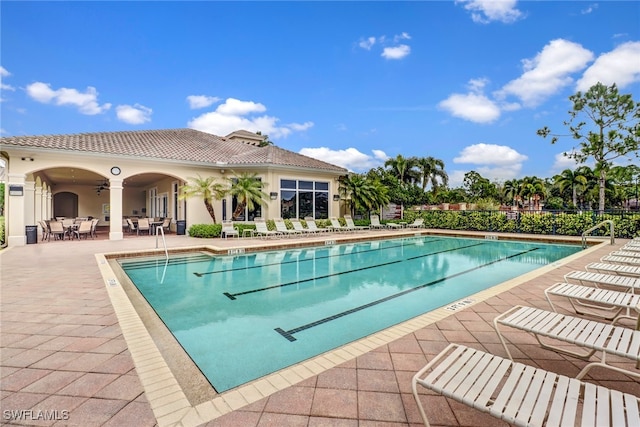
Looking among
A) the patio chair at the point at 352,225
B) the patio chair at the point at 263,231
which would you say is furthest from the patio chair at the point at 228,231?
the patio chair at the point at 352,225

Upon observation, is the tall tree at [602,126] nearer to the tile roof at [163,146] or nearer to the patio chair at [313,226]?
the patio chair at [313,226]

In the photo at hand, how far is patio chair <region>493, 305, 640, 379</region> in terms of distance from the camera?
2113mm

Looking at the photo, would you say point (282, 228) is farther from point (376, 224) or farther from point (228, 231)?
A: point (376, 224)

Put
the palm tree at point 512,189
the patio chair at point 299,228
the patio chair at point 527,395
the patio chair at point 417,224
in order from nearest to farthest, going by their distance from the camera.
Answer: the patio chair at point 527,395, the patio chair at point 299,228, the patio chair at point 417,224, the palm tree at point 512,189

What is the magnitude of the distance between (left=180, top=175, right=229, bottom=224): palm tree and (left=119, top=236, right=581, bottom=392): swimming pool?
450 cm

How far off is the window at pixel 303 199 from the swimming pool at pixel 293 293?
16.4 feet

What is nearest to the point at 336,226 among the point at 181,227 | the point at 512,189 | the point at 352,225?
the point at 352,225

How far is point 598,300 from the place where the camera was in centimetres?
338

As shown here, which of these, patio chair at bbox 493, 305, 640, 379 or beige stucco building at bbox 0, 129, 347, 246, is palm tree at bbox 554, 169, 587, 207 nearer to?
beige stucco building at bbox 0, 129, 347, 246

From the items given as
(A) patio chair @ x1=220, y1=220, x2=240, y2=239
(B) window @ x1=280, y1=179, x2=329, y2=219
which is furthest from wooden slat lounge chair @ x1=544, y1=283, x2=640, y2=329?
(B) window @ x1=280, y1=179, x2=329, y2=219

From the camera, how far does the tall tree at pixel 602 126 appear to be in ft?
63.8

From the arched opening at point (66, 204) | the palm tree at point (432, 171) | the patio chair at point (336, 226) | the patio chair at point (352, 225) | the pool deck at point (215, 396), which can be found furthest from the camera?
the palm tree at point (432, 171)

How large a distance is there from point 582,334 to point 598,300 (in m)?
1.41

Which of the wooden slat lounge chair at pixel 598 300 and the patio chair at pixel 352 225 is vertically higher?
the patio chair at pixel 352 225
